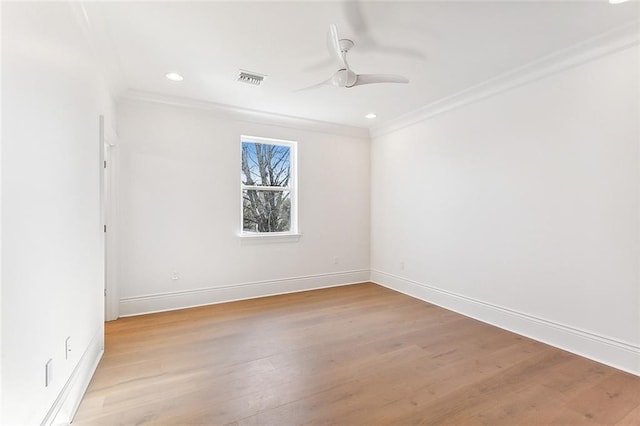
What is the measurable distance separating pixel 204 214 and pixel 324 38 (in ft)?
8.30

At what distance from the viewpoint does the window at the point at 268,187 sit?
14.0 ft

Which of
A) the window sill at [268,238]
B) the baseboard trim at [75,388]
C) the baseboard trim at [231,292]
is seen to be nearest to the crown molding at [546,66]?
the window sill at [268,238]

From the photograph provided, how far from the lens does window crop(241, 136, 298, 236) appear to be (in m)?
4.25

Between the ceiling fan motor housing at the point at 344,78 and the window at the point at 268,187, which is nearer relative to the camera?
the ceiling fan motor housing at the point at 344,78

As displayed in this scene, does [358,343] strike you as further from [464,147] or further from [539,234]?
[464,147]

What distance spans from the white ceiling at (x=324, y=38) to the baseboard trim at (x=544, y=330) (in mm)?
2410

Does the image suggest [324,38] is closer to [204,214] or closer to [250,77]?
[250,77]

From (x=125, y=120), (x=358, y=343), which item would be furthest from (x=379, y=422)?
(x=125, y=120)

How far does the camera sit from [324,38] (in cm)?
237

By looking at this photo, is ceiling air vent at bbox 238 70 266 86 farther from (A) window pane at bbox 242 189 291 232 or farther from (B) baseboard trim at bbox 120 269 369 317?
(B) baseboard trim at bbox 120 269 369 317

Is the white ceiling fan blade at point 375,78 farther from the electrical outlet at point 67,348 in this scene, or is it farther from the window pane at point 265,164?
the electrical outlet at point 67,348

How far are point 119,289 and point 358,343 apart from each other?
2721 mm

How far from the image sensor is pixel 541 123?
2.81m

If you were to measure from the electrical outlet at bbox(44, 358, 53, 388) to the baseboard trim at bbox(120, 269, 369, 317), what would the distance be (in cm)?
207
